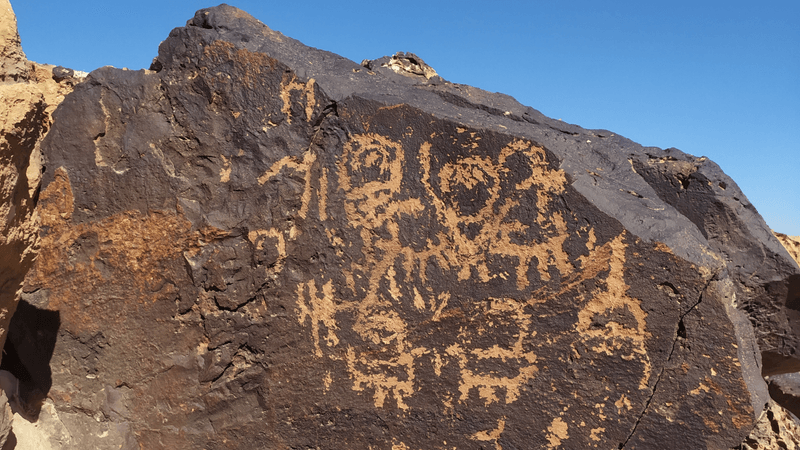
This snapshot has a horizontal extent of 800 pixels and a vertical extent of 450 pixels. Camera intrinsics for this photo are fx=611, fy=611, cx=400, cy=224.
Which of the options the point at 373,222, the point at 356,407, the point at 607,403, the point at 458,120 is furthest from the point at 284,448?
the point at 458,120

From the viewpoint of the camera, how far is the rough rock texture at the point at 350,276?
1962 mm

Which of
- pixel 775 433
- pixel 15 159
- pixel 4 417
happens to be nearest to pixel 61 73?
pixel 15 159

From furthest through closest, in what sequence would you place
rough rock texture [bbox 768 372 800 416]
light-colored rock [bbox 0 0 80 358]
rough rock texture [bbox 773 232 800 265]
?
rough rock texture [bbox 773 232 800 265], rough rock texture [bbox 768 372 800 416], light-colored rock [bbox 0 0 80 358]

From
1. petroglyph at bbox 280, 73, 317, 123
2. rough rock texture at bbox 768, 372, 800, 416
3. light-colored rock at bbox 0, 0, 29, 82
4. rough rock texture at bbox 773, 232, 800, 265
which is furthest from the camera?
rough rock texture at bbox 773, 232, 800, 265

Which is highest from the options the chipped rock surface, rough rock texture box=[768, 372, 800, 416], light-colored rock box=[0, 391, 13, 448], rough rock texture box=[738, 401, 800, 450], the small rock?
the small rock

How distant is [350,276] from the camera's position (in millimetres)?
2055

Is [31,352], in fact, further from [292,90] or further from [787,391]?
[787,391]

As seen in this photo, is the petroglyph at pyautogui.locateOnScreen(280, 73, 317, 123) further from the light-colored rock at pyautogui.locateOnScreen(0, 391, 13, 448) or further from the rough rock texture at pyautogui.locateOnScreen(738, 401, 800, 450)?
the rough rock texture at pyautogui.locateOnScreen(738, 401, 800, 450)

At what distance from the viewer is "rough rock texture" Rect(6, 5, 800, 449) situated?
196cm

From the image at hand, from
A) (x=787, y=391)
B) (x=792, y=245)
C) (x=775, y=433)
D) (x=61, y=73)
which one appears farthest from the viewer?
(x=792, y=245)

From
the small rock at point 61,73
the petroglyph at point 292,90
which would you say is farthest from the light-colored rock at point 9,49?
the petroglyph at point 292,90

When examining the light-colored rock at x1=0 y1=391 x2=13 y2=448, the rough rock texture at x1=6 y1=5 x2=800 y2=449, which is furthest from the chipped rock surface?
the light-colored rock at x1=0 y1=391 x2=13 y2=448

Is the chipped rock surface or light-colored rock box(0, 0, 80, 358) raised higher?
the chipped rock surface

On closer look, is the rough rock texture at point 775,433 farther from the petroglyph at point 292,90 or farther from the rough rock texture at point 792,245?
the petroglyph at point 292,90
